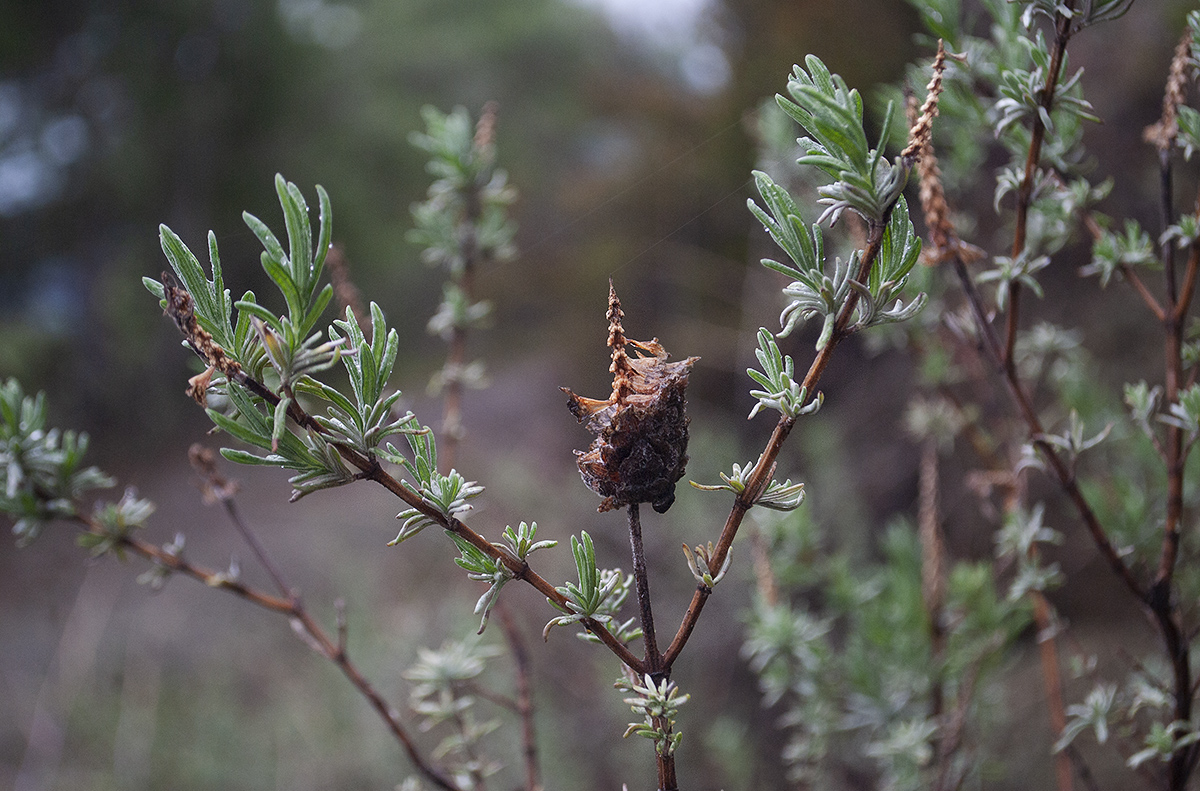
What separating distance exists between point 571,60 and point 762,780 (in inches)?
317

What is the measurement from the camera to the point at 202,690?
322 centimetres

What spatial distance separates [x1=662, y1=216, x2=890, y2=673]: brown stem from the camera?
1.26ft

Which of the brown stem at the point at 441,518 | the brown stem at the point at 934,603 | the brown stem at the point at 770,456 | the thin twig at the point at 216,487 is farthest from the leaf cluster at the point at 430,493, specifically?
the brown stem at the point at 934,603

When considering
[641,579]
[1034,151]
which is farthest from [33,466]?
[1034,151]

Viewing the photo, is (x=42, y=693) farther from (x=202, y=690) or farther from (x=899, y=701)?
(x=899, y=701)

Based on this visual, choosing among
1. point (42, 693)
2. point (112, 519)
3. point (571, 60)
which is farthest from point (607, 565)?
point (571, 60)

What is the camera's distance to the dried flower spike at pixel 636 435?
1.24 ft

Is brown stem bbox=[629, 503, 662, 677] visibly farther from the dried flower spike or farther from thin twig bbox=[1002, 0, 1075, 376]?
thin twig bbox=[1002, 0, 1075, 376]

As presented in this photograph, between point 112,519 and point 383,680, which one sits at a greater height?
point 383,680

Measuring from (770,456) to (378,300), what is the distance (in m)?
4.92

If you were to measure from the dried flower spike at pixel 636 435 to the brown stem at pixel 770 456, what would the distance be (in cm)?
4

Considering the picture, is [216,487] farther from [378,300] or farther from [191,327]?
[378,300]

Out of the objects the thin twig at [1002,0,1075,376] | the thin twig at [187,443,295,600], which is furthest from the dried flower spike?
the thin twig at [187,443,295,600]

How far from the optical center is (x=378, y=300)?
5.00 meters
